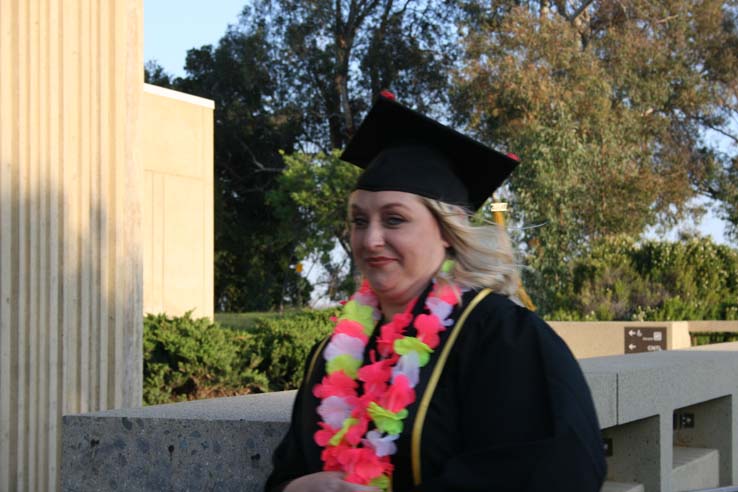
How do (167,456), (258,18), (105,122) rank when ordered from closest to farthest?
(167,456)
(105,122)
(258,18)

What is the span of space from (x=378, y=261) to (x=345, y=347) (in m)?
0.26

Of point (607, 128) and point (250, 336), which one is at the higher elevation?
point (607, 128)

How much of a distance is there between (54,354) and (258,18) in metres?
29.2

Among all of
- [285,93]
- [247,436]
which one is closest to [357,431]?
[247,436]

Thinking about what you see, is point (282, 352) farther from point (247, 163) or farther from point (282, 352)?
point (247, 163)

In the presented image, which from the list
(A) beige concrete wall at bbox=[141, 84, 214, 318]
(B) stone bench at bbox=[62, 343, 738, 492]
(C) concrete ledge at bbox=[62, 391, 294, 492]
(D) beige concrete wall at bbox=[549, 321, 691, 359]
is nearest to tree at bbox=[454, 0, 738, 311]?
(D) beige concrete wall at bbox=[549, 321, 691, 359]

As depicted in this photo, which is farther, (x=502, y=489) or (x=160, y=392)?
(x=160, y=392)

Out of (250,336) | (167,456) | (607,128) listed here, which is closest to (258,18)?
(607,128)

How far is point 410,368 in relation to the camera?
7.55 ft

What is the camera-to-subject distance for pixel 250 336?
9.35 m

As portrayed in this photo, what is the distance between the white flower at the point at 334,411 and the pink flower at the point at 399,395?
160mm

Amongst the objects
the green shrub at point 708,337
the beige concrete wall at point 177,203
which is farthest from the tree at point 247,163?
the green shrub at point 708,337

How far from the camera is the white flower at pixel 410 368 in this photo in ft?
7.48

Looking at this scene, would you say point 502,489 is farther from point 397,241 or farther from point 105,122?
point 105,122
